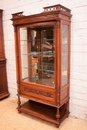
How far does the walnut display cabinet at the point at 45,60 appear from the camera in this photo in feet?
6.10

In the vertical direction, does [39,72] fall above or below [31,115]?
above

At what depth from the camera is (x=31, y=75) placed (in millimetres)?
2516

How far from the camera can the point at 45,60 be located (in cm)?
236

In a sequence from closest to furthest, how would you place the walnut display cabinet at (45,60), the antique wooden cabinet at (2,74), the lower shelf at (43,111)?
1. the walnut display cabinet at (45,60)
2. the lower shelf at (43,111)
3. the antique wooden cabinet at (2,74)

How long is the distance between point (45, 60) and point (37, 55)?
0.18m

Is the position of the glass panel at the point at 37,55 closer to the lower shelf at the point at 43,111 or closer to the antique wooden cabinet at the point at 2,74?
the lower shelf at the point at 43,111

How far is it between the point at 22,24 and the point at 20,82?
0.99m

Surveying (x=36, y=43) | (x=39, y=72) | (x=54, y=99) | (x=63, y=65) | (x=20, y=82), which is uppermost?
(x=36, y=43)

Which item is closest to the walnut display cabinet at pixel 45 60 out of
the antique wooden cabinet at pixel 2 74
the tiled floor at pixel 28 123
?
the tiled floor at pixel 28 123

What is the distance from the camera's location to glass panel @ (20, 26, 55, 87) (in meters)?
2.26

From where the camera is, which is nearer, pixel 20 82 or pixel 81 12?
pixel 81 12

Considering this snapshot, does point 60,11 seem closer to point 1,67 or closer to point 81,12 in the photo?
point 81,12

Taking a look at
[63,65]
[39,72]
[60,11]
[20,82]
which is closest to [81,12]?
[60,11]

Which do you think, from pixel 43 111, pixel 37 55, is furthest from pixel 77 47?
pixel 43 111
